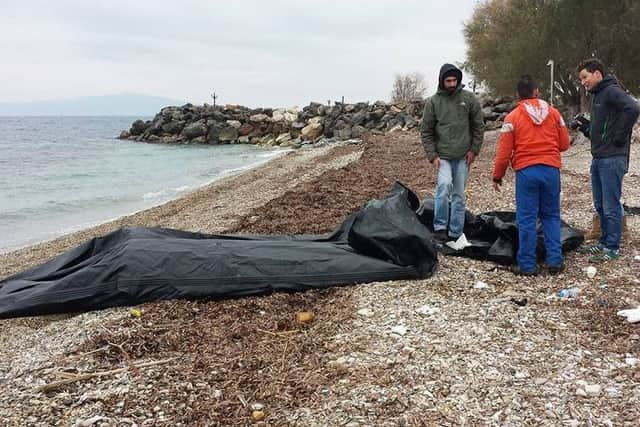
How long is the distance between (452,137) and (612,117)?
1.51 m

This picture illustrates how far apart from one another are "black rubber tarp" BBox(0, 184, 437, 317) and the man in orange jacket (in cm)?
91

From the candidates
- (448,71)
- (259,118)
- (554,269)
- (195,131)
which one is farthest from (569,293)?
(195,131)

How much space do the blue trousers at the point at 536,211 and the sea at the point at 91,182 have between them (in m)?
10.6

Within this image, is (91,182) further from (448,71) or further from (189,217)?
(448,71)

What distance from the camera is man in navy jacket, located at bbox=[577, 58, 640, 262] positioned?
4973 mm

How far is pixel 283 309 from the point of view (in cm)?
458

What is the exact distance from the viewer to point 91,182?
889 inches

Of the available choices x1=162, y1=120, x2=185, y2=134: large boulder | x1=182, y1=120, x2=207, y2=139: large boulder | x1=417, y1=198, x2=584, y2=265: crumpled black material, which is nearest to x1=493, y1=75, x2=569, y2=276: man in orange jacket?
x1=417, y1=198, x2=584, y2=265: crumpled black material

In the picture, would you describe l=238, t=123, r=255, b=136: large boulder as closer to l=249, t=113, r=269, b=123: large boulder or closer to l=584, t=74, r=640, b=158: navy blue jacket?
l=249, t=113, r=269, b=123: large boulder

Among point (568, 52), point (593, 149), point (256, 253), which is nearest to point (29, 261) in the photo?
point (256, 253)

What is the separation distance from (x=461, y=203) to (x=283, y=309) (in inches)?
96.1

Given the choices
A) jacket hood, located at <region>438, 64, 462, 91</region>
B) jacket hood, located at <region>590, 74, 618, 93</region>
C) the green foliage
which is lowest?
jacket hood, located at <region>590, 74, 618, 93</region>

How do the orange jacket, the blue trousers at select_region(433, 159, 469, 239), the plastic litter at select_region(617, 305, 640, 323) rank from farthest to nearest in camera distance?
1. the blue trousers at select_region(433, 159, 469, 239)
2. the orange jacket
3. the plastic litter at select_region(617, 305, 640, 323)

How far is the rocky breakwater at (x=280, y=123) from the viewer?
1404 inches
